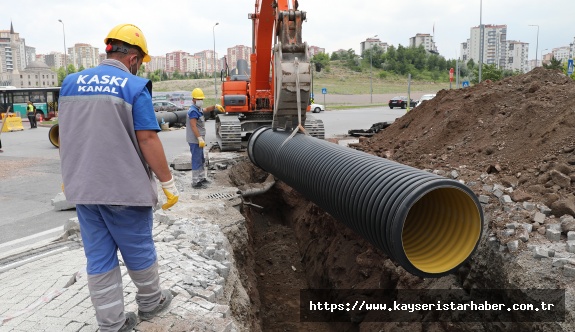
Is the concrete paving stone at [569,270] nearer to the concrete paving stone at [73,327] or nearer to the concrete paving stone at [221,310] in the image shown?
the concrete paving stone at [221,310]

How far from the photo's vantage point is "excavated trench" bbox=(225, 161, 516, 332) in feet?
15.3

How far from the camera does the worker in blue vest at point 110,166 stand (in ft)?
9.38

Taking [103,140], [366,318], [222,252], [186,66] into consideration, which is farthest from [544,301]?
[186,66]

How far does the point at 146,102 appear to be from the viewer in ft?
9.71

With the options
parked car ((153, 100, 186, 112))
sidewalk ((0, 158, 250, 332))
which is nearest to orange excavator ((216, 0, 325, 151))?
sidewalk ((0, 158, 250, 332))

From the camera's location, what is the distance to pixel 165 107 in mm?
27609

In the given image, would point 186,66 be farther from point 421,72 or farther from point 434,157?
point 434,157

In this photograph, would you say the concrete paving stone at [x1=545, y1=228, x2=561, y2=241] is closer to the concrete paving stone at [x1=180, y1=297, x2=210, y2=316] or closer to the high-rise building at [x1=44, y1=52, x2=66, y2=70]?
the concrete paving stone at [x1=180, y1=297, x2=210, y2=316]

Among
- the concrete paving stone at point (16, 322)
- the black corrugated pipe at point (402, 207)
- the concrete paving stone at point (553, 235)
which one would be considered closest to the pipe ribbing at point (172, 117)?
the black corrugated pipe at point (402, 207)

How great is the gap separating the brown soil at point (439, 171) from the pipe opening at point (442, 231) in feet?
1.80

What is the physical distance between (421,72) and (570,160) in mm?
68095

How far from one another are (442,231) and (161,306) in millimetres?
2334

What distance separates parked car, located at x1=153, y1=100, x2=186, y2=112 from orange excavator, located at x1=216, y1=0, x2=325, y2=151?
14.1 m

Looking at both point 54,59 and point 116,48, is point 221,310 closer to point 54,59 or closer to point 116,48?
point 116,48
